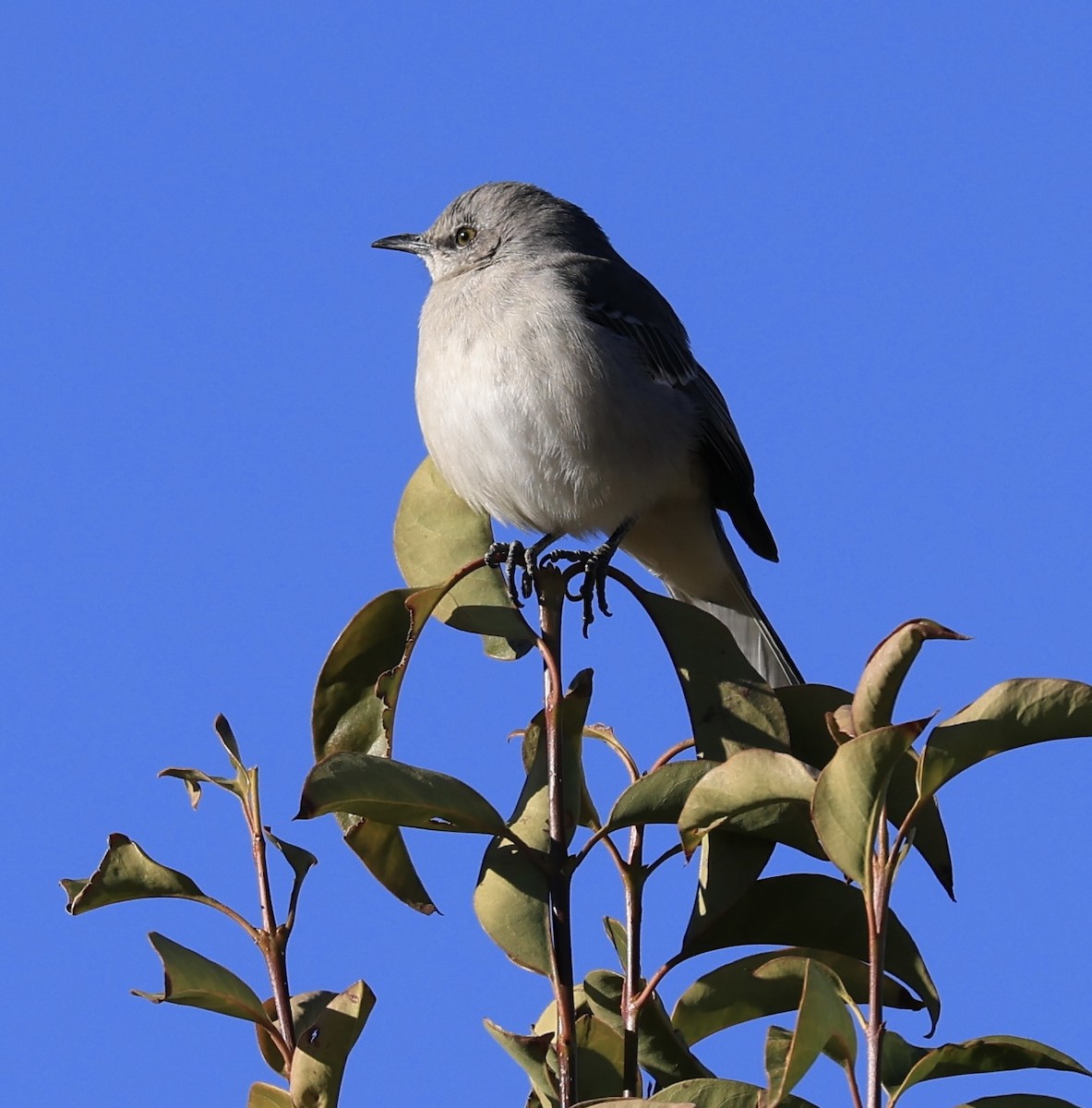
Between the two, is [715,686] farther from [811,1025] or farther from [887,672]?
[811,1025]

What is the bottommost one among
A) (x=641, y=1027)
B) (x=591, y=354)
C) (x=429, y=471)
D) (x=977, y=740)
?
(x=641, y=1027)

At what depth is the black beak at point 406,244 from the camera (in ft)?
19.9

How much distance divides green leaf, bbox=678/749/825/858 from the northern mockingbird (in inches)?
82.7

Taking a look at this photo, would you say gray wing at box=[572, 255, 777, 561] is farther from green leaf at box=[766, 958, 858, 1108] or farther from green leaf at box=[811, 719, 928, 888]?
green leaf at box=[766, 958, 858, 1108]

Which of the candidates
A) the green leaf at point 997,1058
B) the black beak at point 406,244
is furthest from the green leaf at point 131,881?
the black beak at point 406,244

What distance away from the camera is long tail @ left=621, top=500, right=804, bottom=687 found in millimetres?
5297

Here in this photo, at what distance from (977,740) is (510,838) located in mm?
710

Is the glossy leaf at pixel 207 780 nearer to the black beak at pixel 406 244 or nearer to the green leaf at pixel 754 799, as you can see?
the green leaf at pixel 754 799

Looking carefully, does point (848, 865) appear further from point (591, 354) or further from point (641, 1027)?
point (591, 354)

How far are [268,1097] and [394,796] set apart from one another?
449 millimetres

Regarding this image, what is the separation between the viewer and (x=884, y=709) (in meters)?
1.97

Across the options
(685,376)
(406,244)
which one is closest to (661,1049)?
(685,376)

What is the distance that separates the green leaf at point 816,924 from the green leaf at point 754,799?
0.29ft

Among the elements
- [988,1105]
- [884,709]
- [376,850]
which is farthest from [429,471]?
[988,1105]
